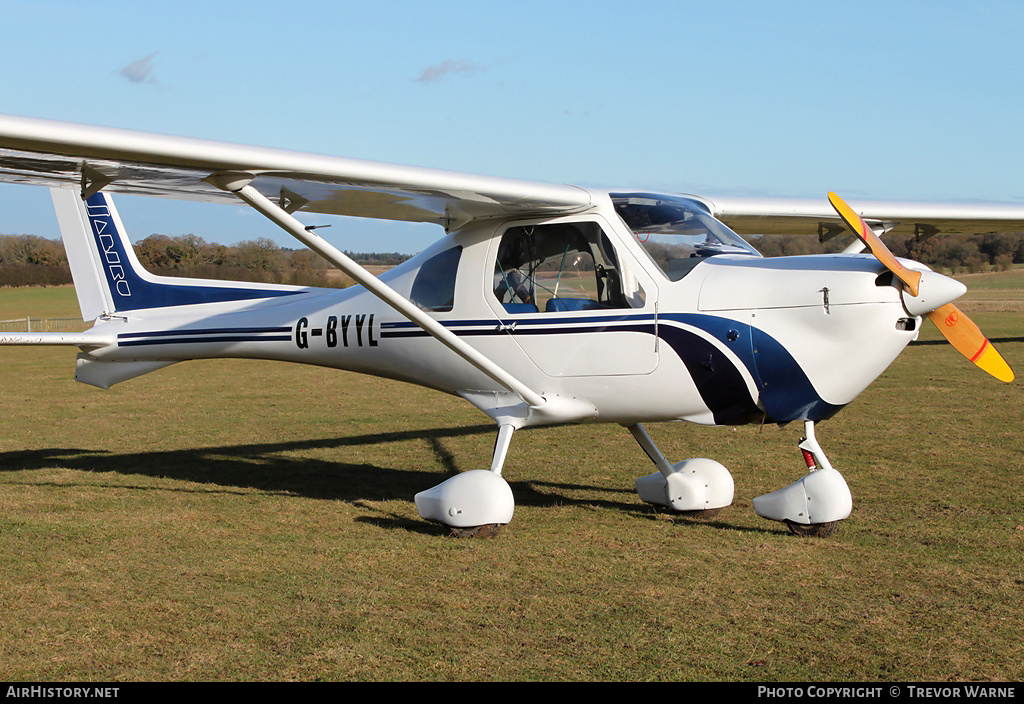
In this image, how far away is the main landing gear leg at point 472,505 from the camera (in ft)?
21.1

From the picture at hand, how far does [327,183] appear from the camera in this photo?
6535 mm

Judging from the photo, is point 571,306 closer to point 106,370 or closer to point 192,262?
point 106,370

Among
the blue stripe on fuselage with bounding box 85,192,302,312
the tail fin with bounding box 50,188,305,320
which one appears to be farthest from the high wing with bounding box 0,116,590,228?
the tail fin with bounding box 50,188,305,320

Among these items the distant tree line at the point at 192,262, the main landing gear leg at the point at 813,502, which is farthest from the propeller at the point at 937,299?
the distant tree line at the point at 192,262

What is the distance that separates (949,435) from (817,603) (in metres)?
6.63

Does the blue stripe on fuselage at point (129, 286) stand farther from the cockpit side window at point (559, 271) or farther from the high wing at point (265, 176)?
the cockpit side window at point (559, 271)

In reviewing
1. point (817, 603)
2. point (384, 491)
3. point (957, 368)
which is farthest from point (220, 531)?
point (957, 368)

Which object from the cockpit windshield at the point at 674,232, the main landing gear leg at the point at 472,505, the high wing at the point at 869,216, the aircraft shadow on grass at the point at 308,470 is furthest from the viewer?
the high wing at the point at 869,216

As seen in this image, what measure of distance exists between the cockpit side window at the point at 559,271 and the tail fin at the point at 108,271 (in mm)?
3100

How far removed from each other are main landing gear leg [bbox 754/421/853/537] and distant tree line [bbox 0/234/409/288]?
77.0 feet

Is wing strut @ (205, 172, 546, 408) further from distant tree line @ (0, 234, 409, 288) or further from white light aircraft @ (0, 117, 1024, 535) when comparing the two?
distant tree line @ (0, 234, 409, 288)

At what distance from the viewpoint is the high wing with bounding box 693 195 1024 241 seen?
8617 millimetres

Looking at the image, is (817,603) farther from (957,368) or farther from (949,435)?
(957,368)
